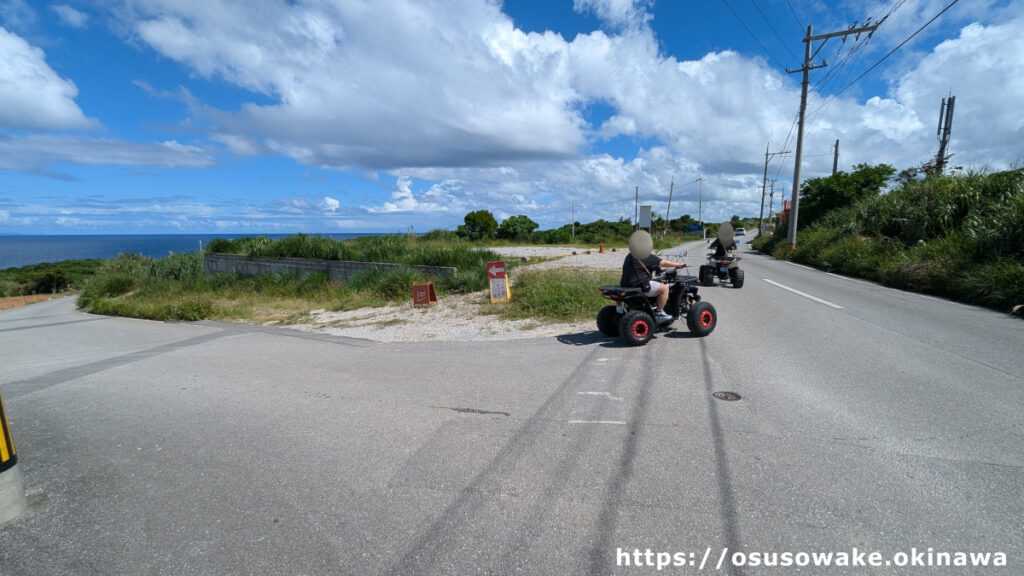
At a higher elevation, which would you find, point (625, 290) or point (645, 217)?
point (645, 217)

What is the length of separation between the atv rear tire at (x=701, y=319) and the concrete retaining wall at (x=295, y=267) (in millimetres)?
8466

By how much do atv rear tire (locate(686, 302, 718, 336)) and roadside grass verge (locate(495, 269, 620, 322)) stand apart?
2.41 metres

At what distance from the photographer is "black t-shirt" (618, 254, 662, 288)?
255 inches

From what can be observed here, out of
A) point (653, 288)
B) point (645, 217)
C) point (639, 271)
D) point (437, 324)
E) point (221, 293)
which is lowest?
point (221, 293)

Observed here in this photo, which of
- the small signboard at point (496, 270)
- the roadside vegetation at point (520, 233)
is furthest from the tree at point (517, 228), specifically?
the small signboard at point (496, 270)

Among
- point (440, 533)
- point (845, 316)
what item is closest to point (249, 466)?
point (440, 533)

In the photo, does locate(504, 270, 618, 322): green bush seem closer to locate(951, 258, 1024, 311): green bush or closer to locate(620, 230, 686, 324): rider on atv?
locate(620, 230, 686, 324): rider on atv

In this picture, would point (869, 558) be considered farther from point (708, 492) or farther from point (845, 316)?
point (845, 316)

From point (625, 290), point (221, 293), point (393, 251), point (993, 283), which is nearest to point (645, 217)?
point (993, 283)

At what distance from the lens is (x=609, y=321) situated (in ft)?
23.3

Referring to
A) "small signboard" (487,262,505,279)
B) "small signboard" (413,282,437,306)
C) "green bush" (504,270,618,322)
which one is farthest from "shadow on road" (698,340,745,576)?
"small signboard" (413,282,437,306)

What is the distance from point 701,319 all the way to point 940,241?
11.9m

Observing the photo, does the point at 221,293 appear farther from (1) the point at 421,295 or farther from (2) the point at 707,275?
(2) the point at 707,275

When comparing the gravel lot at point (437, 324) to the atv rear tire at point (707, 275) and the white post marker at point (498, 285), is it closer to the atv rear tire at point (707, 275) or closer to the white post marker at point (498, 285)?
the white post marker at point (498, 285)
